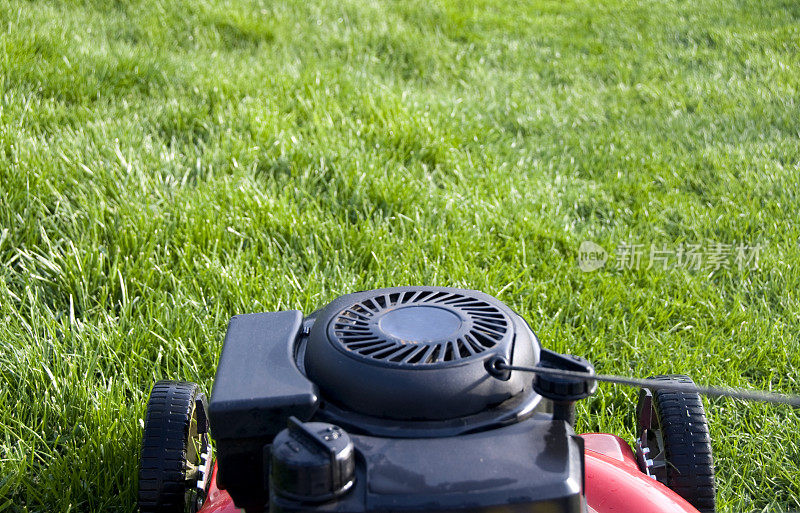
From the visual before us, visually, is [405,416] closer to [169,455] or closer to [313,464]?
[313,464]

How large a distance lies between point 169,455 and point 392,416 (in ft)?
1.76

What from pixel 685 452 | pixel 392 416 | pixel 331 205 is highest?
pixel 392 416

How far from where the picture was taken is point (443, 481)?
3.10 feet

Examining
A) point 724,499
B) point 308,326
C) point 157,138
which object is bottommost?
point 724,499

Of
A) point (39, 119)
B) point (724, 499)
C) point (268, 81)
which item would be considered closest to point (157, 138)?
point (39, 119)

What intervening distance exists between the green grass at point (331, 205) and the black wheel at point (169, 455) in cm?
19

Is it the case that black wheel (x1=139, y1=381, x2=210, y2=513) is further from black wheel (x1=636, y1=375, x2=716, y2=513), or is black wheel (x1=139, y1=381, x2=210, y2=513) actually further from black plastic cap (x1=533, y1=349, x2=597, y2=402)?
black wheel (x1=636, y1=375, x2=716, y2=513)

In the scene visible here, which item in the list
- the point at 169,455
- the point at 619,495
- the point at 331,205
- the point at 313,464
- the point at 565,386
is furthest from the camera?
the point at 331,205

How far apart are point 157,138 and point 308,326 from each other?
72.0 inches

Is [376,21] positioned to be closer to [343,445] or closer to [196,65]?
[196,65]

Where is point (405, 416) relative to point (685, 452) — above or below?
above

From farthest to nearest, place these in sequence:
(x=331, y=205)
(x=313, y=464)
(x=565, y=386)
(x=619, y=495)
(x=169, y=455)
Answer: (x=331, y=205), (x=169, y=455), (x=619, y=495), (x=565, y=386), (x=313, y=464)

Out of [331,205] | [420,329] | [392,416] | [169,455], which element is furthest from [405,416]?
[331,205]

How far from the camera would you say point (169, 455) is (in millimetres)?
1398
